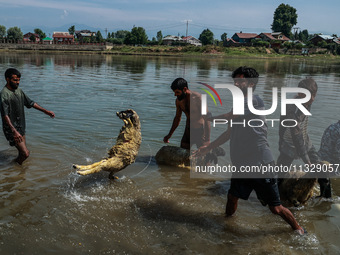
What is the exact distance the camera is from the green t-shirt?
5.96m

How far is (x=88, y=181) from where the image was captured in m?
6.18

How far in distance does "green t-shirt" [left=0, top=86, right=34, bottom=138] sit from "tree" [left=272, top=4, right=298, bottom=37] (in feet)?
422

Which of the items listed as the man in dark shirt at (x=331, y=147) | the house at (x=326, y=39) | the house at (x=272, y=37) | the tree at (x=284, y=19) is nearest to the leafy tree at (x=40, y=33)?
the house at (x=272, y=37)

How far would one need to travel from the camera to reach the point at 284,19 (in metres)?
121

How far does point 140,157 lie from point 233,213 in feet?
10.8

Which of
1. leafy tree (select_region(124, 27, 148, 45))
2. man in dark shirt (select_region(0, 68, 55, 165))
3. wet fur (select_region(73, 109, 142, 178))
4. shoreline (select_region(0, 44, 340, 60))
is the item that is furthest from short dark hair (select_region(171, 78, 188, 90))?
leafy tree (select_region(124, 27, 148, 45))

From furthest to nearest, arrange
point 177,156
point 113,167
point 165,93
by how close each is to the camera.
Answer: point 165,93, point 177,156, point 113,167

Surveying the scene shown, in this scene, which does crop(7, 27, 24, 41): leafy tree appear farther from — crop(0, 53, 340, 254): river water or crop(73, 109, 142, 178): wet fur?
crop(73, 109, 142, 178): wet fur

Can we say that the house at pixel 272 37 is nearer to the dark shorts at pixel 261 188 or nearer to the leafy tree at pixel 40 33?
the leafy tree at pixel 40 33

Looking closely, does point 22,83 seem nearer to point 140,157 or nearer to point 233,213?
point 140,157

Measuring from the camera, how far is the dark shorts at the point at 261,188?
A: 407cm

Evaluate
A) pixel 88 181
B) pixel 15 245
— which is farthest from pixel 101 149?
pixel 15 245

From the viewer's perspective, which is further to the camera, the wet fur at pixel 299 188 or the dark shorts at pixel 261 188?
the wet fur at pixel 299 188

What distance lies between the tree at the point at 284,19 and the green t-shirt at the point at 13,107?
129 m
